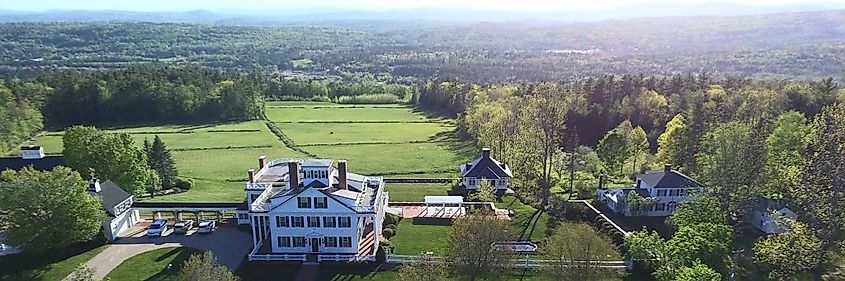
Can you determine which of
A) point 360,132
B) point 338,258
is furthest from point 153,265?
point 360,132

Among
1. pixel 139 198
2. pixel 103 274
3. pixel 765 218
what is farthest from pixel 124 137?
pixel 765 218

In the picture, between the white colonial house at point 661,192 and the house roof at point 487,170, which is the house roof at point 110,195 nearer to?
the house roof at point 487,170

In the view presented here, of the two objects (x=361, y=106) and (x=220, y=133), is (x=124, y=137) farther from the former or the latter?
(x=361, y=106)

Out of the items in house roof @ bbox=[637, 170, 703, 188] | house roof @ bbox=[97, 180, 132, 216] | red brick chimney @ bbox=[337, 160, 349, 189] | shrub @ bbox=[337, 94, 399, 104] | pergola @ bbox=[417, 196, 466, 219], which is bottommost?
shrub @ bbox=[337, 94, 399, 104]

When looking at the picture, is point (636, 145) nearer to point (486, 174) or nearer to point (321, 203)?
point (486, 174)

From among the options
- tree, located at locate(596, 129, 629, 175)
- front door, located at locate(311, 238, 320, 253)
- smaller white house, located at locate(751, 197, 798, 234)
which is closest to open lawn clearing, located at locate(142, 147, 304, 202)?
front door, located at locate(311, 238, 320, 253)

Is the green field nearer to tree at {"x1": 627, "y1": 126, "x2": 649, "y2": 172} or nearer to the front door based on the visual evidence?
the front door
